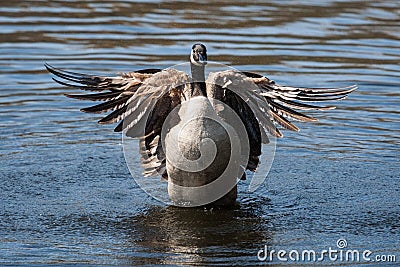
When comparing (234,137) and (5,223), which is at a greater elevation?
(234,137)

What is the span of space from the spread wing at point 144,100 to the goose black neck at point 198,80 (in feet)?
0.25

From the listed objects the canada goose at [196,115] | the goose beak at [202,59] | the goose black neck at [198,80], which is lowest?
the canada goose at [196,115]

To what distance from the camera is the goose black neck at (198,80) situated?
8633mm

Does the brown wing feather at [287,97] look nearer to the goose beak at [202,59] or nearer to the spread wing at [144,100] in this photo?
the goose beak at [202,59]

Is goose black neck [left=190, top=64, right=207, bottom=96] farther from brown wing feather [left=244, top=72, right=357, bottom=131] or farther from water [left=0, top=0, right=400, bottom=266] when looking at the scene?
water [left=0, top=0, right=400, bottom=266]

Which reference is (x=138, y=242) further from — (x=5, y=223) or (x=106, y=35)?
(x=106, y=35)

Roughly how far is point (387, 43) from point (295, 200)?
7.64 m

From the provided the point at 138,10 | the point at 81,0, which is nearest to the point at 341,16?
the point at 138,10

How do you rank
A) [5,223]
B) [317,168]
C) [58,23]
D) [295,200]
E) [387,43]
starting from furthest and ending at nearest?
[58,23] < [387,43] < [317,168] < [295,200] < [5,223]

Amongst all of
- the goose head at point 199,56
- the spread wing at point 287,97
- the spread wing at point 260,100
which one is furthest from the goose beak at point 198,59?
the spread wing at point 287,97

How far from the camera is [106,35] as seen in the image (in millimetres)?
16234

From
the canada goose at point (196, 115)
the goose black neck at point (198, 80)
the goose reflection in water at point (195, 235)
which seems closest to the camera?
the goose reflection in water at point (195, 235)

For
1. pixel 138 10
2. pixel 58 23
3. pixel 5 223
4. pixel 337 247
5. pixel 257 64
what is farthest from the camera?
pixel 138 10

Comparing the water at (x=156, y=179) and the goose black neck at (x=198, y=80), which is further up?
the goose black neck at (x=198, y=80)
